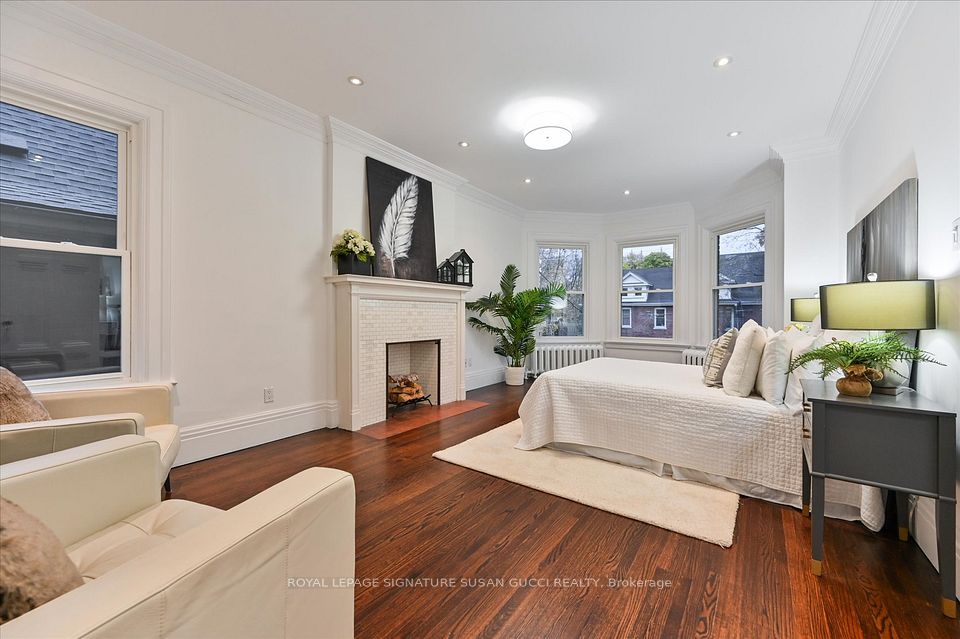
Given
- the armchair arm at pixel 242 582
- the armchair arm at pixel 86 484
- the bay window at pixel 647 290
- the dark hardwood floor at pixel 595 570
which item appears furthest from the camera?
the bay window at pixel 647 290

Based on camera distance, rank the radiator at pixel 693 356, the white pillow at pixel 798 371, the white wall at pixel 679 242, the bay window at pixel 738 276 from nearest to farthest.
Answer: the white pillow at pixel 798 371 < the white wall at pixel 679 242 < the bay window at pixel 738 276 < the radiator at pixel 693 356

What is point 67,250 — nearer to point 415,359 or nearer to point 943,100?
point 415,359

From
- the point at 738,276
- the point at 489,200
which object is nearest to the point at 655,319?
the point at 738,276

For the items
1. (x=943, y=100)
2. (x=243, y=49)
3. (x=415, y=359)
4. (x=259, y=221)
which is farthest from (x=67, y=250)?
(x=943, y=100)

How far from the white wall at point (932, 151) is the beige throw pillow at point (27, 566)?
2.65m

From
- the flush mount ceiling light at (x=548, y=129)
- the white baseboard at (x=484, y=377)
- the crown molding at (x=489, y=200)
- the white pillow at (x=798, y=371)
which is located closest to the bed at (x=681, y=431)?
the white pillow at (x=798, y=371)

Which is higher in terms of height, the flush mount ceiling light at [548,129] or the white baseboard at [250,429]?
the flush mount ceiling light at [548,129]

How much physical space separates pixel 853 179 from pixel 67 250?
5.38m

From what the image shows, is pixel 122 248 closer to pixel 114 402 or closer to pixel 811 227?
pixel 114 402

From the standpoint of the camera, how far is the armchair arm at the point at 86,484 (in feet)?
3.43

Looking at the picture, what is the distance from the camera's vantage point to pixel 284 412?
331 centimetres

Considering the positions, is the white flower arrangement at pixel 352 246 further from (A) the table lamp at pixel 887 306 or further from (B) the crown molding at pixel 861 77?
(B) the crown molding at pixel 861 77

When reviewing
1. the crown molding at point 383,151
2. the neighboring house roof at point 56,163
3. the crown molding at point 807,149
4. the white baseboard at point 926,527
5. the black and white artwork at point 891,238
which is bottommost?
the white baseboard at point 926,527

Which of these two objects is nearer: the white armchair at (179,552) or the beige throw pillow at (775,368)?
the white armchair at (179,552)
